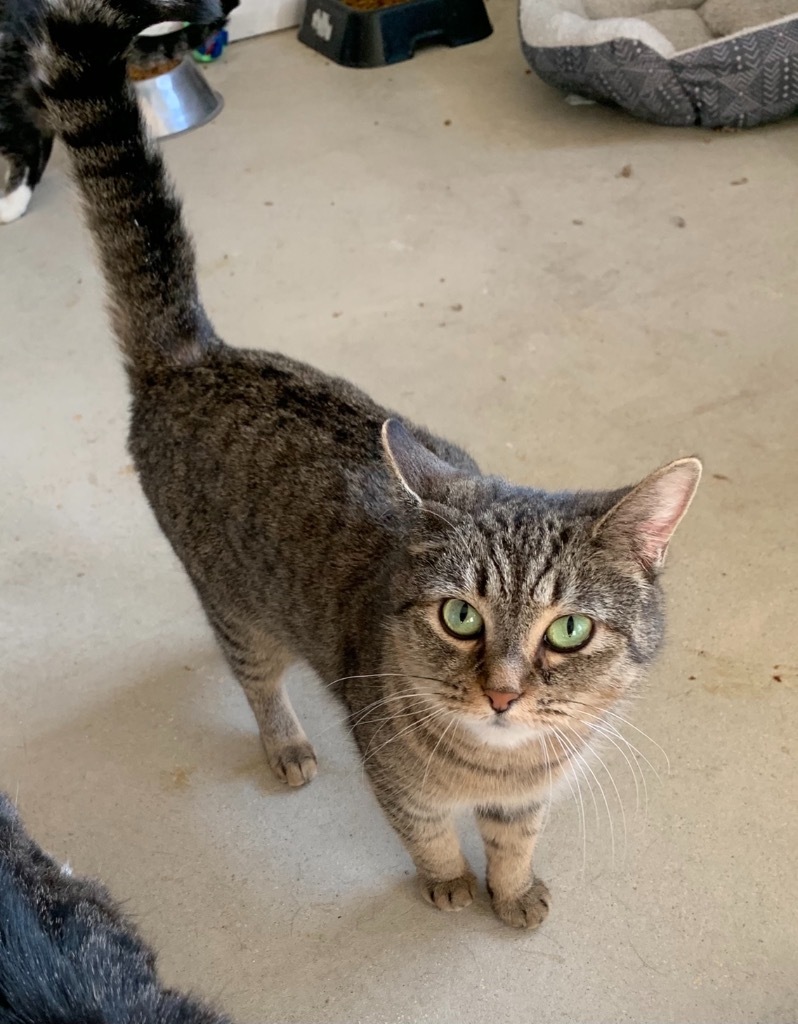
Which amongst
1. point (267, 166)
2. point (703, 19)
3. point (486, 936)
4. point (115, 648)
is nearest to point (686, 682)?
point (486, 936)

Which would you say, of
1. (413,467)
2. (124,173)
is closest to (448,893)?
(413,467)

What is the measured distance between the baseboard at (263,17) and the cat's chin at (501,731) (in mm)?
3664

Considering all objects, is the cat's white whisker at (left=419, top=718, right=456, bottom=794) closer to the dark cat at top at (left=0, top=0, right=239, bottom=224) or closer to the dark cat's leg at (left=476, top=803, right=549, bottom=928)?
the dark cat's leg at (left=476, top=803, right=549, bottom=928)

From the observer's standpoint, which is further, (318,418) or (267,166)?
(267,166)

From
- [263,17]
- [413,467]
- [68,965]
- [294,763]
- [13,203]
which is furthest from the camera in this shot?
[263,17]

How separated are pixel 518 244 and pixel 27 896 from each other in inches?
95.2

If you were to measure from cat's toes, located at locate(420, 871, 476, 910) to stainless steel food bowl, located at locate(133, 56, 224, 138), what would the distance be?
2.88m

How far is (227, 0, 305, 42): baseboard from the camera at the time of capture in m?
4.05

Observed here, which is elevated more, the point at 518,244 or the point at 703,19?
the point at 703,19

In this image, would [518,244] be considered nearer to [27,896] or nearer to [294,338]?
[294,338]

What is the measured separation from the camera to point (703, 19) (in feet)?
11.6

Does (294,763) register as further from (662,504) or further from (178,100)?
(178,100)

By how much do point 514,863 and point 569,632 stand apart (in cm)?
51

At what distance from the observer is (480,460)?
7.76 ft
